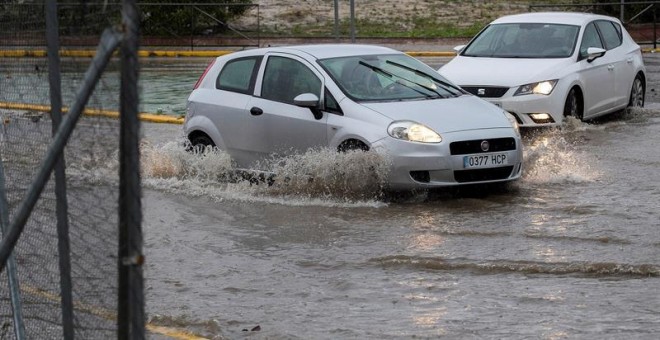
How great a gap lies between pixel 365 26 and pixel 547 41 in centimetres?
1944

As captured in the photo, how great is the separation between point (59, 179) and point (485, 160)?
25.3 feet

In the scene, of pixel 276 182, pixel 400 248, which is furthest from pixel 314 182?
pixel 400 248

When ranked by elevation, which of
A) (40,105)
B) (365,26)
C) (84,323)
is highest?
(40,105)

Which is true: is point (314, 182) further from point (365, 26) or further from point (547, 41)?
point (365, 26)

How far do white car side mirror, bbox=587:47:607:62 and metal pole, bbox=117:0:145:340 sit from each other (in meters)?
14.1

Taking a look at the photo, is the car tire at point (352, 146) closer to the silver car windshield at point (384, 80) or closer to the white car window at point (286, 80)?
the silver car windshield at point (384, 80)

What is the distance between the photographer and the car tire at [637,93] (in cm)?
1912

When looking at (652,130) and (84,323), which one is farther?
(652,130)

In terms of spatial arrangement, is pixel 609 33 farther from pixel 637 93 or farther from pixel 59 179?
pixel 59 179

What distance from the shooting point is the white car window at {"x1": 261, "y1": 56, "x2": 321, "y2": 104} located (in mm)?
12922

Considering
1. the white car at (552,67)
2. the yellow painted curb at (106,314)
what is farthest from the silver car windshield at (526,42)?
the yellow painted curb at (106,314)

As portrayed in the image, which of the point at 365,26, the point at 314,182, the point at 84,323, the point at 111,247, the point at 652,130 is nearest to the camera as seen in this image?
the point at 111,247

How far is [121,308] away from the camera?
4.16m

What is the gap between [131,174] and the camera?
3.90 meters
